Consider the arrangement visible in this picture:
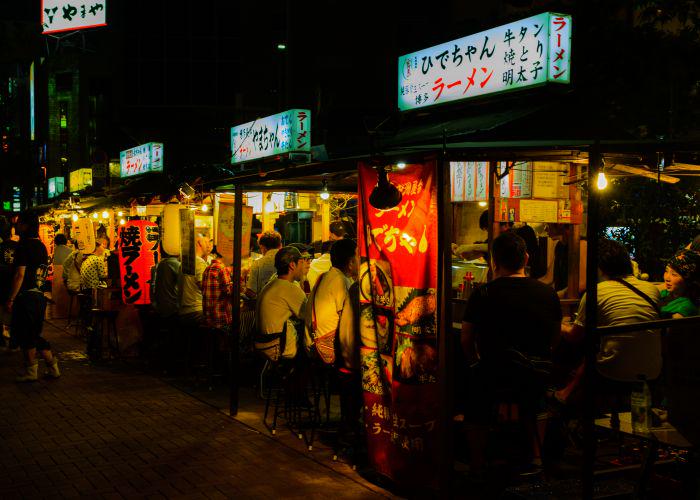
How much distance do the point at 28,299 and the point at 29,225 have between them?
1.17 meters

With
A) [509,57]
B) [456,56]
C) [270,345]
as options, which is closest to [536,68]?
[509,57]

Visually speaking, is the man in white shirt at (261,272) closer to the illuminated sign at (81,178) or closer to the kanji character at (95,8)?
the kanji character at (95,8)

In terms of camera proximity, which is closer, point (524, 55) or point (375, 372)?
point (375, 372)

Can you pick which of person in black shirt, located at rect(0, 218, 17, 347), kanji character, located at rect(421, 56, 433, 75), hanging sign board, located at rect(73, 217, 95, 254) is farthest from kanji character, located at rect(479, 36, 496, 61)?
hanging sign board, located at rect(73, 217, 95, 254)

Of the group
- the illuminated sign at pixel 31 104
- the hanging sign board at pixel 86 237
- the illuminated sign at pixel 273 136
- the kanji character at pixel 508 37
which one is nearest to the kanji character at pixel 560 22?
the kanji character at pixel 508 37

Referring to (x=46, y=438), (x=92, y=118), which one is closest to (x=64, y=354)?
(x=46, y=438)

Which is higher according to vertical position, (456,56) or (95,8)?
(95,8)

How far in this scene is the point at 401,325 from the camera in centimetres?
599

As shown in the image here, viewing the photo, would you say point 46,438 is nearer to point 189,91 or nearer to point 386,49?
point 386,49

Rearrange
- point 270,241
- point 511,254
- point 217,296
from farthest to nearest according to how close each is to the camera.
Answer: point 270,241 < point 217,296 < point 511,254

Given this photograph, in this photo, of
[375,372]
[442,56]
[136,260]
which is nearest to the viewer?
[375,372]

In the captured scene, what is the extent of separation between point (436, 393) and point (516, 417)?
2.15 ft

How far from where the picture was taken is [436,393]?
5793 mm

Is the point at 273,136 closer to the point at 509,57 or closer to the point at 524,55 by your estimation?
the point at 509,57
